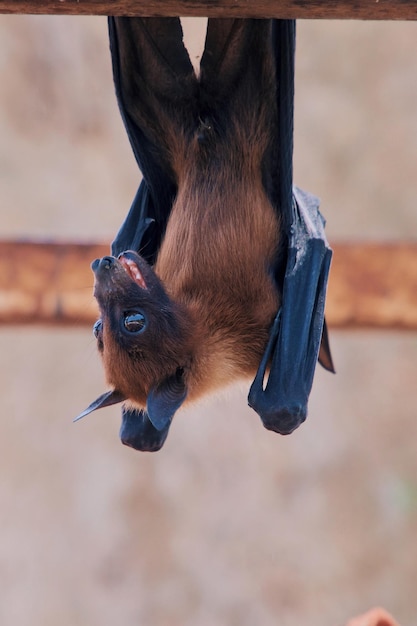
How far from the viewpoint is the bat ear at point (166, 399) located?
7.65 feet

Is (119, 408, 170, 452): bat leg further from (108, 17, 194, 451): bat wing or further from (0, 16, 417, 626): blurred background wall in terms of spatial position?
(0, 16, 417, 626): blurred background wall

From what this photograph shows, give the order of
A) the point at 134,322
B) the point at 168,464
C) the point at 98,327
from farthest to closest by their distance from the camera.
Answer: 1. the point at 168,464
2. the point at 98,327
3. the point at 134,322

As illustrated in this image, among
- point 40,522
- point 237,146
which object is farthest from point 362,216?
point 237,146

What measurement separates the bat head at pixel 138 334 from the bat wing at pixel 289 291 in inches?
10.0

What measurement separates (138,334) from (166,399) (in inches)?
8.2

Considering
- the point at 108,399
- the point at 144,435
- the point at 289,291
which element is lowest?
the point at 144,435

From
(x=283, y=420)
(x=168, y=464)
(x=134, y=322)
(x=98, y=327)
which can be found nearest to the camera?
(x=283, y=420)

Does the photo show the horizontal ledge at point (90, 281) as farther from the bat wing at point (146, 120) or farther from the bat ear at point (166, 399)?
the bat ear at point (166, 399)

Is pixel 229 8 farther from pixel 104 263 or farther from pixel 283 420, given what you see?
pixel 283 420

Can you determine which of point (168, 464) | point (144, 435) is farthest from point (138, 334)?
point (168, 464)

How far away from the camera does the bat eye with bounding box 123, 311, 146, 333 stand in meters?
2.51

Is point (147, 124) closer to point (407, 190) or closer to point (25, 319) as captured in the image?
point (25, 319)

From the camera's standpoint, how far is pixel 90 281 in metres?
3.53

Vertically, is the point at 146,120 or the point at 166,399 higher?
the point at 146,120
